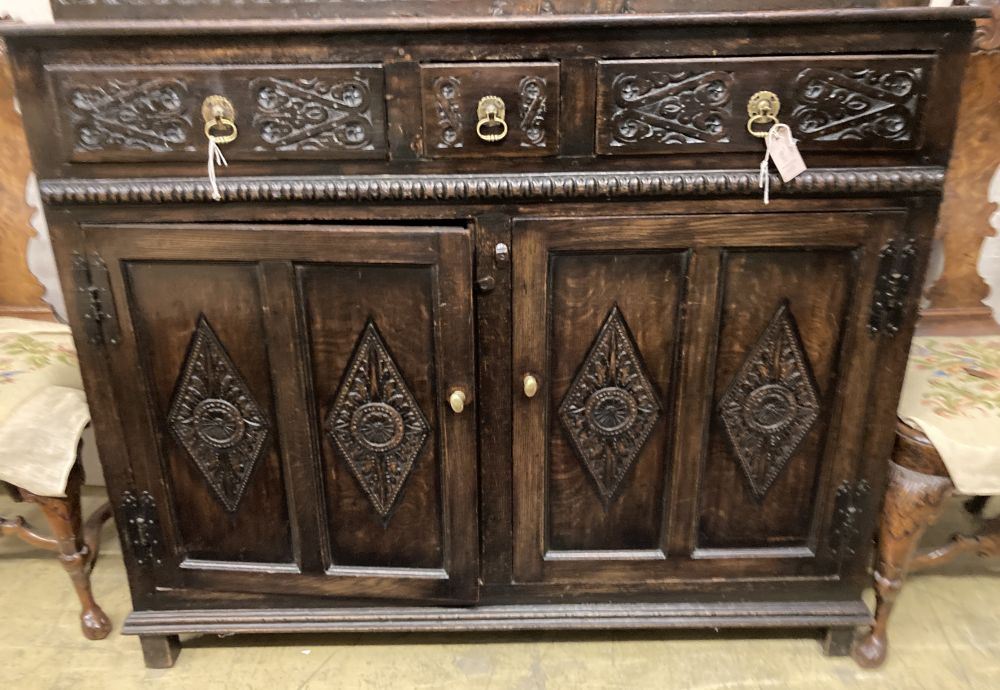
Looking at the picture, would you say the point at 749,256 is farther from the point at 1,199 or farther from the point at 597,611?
the point at 1,199

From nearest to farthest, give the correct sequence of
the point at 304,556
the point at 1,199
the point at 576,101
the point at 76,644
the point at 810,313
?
the point at 576,101 < the point at 810,313 < the point at 304,556 < the point at 76,644 < the point at 1,199

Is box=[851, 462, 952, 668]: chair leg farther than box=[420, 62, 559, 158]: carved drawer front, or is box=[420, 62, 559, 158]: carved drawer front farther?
box=[851, 462, 952, 668]: chair leg

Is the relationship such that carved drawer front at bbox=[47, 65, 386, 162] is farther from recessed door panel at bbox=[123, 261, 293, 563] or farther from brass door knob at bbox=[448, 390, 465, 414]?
brass door knob at bbox=[448, 390, 465, 414]

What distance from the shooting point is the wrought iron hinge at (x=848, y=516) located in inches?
53.4

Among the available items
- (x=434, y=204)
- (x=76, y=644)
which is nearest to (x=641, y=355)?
(x=434, y=204)

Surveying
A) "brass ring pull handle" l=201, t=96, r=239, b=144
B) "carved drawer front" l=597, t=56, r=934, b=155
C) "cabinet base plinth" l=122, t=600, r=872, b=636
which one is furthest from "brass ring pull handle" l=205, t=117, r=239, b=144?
"cabinet base plinth" l=122, t=600, r=872, b=636

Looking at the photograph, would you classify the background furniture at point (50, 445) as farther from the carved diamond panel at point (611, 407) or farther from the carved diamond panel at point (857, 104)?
the carved diamond panel at point (857, 104)

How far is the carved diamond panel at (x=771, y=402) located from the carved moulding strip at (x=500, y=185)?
224 mm

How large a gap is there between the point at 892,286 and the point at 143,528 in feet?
4.49

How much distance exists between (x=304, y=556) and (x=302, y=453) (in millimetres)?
216

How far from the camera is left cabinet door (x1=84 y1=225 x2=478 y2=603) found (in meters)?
1.20

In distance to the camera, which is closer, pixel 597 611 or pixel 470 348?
pixel 470 348

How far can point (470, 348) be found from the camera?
4.10 ft

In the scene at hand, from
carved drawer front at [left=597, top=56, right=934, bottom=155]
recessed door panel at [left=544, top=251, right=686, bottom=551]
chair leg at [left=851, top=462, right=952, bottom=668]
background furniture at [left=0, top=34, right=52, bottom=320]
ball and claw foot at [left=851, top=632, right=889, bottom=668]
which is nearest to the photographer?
carved drawer front at [left=597, top=56, right=934, bottom=155]
